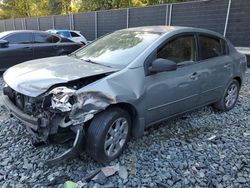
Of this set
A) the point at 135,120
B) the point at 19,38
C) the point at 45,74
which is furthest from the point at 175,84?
the point at 19,38

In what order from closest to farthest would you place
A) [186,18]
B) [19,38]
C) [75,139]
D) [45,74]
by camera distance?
[75,139] < [45,74] < [19,38] < [186,18]

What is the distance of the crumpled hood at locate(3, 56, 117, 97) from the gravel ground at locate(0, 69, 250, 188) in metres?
0.89

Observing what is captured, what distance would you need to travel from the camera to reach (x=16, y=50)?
7812 mm

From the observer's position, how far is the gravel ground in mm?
2916


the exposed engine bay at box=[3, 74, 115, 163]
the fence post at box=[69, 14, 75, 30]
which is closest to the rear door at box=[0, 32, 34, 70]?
the exposed engine bay at box=[3, 74, 115, 163]

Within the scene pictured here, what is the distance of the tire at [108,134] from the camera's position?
2893mm

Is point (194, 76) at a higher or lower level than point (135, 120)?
higher

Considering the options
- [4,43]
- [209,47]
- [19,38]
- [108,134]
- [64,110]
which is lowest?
[108,134]

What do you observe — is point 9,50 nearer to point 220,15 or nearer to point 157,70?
point 157,70

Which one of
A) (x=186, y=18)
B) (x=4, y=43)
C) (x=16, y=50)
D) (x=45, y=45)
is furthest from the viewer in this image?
(x=186, y=18)

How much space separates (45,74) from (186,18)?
33.8 ft

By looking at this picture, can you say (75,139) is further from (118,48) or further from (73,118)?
(118,48)

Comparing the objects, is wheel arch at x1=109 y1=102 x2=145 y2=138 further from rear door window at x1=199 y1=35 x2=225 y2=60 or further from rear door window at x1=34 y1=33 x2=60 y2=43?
rear door window at x1=34 y1=33 x2=60 y2=43

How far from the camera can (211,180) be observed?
2980mm
